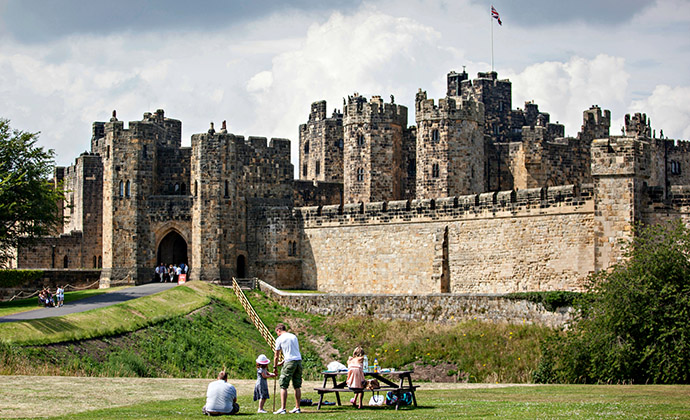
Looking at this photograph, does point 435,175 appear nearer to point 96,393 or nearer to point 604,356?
point 604,356

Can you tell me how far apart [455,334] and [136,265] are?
19532mm

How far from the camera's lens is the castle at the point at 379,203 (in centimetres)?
3716

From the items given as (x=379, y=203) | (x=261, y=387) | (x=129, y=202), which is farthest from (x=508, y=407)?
(x=129, y=202)

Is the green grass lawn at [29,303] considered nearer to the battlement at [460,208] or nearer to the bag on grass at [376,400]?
the battlement at [460,208]

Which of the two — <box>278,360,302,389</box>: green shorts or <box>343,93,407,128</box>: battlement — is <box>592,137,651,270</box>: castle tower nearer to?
<box>278,360,302,389</box>: green shorts

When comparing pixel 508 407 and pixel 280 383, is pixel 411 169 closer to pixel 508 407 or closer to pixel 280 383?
pixel 280 383

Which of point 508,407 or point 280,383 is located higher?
point 280,383

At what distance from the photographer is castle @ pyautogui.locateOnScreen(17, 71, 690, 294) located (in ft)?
122

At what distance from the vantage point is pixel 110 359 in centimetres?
2948

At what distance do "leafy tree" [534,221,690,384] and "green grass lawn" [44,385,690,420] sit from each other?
3.95 meters

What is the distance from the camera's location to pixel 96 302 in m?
38.3

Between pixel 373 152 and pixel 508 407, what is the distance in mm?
36187

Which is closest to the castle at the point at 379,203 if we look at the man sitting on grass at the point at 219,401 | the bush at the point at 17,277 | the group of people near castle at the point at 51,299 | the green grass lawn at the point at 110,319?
the bush at the point at 17,277

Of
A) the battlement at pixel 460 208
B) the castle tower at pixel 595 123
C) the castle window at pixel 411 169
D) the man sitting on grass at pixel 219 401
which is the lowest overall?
the man sitting on grass at pixel 219 401
